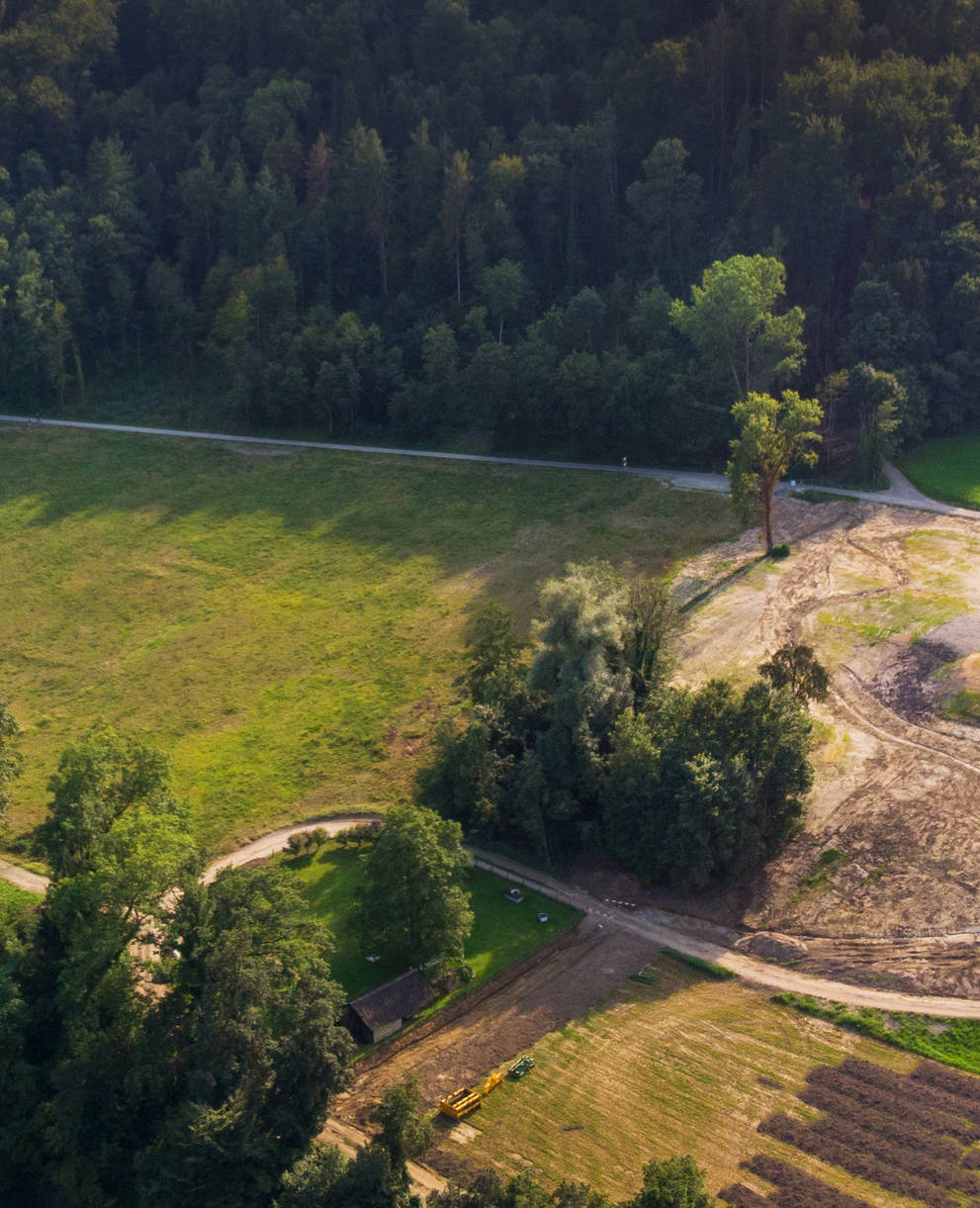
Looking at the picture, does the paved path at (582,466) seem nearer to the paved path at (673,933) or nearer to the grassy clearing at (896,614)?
the grassy clearing at (896,614)

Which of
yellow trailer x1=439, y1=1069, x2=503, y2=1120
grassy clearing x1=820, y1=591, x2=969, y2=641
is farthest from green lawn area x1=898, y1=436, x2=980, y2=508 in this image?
yellow trailer x1=439, y1=1069, x2=503, y2=1120

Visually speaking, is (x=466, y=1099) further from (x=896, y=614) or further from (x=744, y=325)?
(x=744, y=325)

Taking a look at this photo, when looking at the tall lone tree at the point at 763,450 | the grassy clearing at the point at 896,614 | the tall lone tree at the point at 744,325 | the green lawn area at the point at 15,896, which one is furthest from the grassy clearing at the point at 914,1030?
the tall lone tree at the point at 744,325

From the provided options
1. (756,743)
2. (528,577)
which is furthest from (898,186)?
(756,743)

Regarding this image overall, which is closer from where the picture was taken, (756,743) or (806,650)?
(756,743)

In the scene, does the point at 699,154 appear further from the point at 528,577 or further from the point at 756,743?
the point at 756,743

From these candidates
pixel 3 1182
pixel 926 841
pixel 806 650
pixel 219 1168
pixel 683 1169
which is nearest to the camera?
pixel 683 1169
